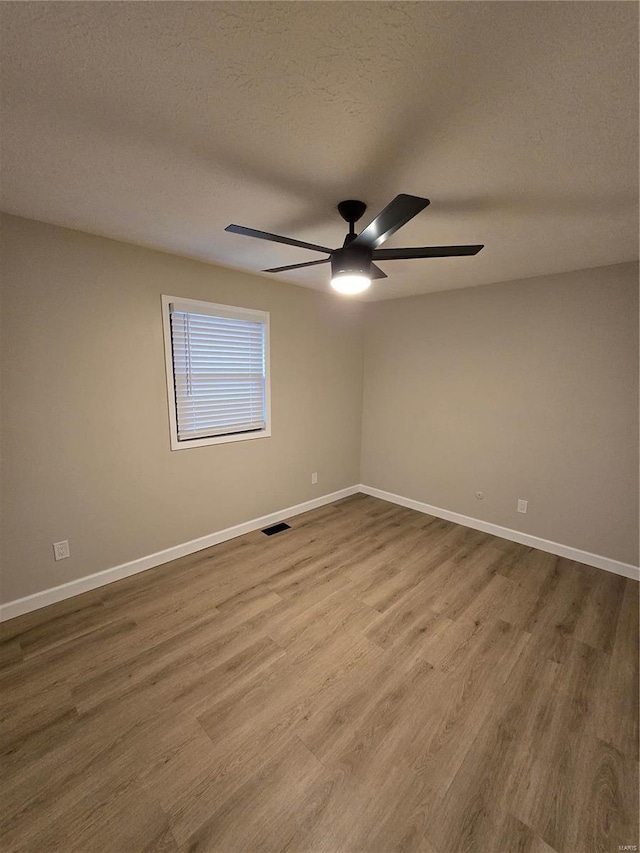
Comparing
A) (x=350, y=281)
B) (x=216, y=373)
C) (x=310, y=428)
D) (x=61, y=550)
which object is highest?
(x=350, y=281)

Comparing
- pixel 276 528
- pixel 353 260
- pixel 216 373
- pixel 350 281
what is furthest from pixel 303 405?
pixel 353 260

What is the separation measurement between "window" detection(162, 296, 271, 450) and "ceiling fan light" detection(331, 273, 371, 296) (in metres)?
1.48

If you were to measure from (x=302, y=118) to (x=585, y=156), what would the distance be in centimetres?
111

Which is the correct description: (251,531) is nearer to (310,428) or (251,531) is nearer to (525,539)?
(310,428)

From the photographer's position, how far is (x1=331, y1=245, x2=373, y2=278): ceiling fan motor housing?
1.60m

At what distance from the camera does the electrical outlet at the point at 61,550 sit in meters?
2.30

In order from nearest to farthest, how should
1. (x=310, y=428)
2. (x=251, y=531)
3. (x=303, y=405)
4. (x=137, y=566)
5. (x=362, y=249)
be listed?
(x=362, y=249) → (x=137, y=566) → (x=251, y=531) → (x=303, y=405) → (x=310, y=428)

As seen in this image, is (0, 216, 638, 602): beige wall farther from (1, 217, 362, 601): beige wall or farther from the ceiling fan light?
the ceiling fan light

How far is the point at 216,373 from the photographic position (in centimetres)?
297

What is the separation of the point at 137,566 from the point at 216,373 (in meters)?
1.66

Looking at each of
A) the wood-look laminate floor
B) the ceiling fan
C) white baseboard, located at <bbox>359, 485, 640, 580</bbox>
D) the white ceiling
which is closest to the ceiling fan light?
the ceiling fan

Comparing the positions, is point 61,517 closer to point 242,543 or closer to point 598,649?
point 242,543

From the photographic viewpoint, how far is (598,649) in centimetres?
200

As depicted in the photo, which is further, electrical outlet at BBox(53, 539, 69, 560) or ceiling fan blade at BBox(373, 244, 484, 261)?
electrical outlet at BBox(53, 539, 69, 560)
